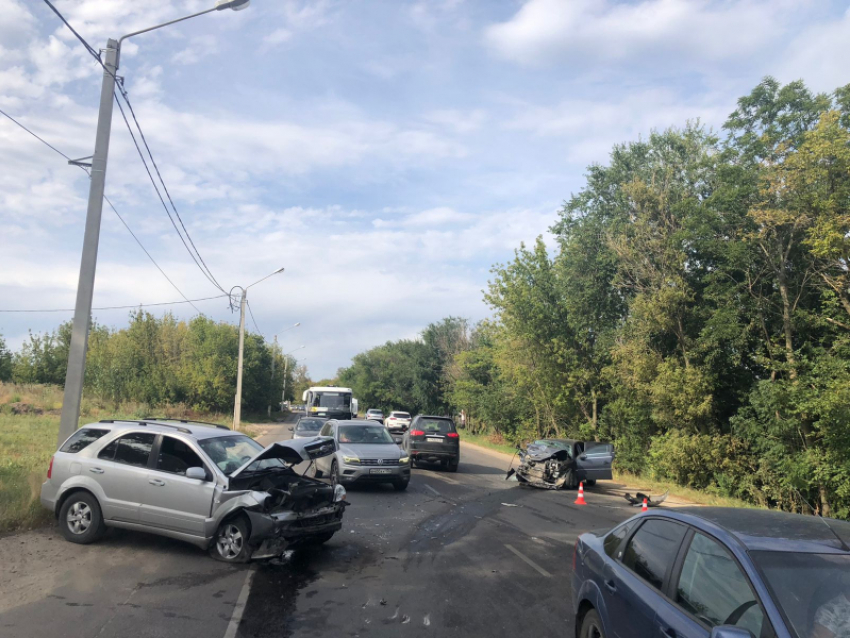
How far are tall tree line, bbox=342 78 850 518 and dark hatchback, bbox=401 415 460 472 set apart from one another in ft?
23.4

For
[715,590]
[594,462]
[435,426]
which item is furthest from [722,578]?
[435,426]

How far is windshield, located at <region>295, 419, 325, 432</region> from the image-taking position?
842 inches

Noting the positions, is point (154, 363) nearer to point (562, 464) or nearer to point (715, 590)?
point (562, 464)

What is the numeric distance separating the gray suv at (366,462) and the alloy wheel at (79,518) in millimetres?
5925

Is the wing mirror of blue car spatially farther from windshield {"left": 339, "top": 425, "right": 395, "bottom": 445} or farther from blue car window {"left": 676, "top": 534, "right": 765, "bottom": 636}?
windshield {"left": 339, "top": 425, "right": 395, "bottom": 445}

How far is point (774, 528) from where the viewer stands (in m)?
3.50

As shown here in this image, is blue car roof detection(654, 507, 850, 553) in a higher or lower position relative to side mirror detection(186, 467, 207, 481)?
higher

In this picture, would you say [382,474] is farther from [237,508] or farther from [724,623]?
[724,623]

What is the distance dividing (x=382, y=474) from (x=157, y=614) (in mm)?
8826

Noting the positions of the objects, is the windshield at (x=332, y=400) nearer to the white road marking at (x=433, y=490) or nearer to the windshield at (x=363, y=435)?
the windshield at (x=363, y=435)

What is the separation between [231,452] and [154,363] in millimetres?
48137

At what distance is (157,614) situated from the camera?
5652 mm

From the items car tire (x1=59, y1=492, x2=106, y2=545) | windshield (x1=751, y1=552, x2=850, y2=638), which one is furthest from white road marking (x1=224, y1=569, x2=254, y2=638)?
windshield (x1=751, y1=552, x2=850, y2=638)

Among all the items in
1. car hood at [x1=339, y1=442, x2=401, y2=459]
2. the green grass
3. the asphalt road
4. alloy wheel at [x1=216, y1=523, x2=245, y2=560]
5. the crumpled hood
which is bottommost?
the green grass
